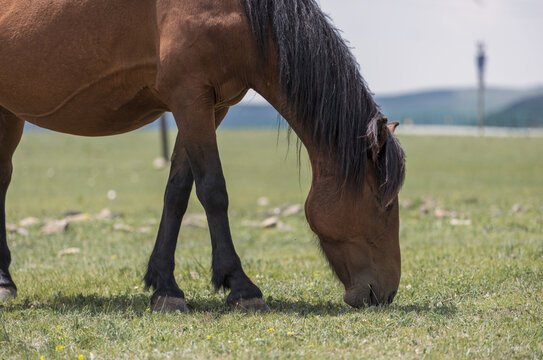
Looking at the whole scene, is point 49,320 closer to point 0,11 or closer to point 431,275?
point 0,11

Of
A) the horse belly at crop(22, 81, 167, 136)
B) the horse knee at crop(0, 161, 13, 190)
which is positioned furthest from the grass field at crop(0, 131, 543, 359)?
the horse belly at crop(22, 81, 167, 136)

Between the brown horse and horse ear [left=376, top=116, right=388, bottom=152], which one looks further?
the brown horse

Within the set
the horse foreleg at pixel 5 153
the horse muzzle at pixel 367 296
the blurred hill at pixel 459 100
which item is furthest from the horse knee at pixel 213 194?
the blurred hill at pixel 459 100

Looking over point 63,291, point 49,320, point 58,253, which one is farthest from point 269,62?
point 58,253

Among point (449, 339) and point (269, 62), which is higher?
point (269, 62)

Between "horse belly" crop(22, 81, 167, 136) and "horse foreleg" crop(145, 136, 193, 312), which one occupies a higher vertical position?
"horse belly" crop(22, 81, 167, 136)

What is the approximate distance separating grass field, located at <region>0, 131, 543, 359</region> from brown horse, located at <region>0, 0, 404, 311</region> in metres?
0.37

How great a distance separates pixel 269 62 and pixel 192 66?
1.97 ft

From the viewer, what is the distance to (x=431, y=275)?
7133mm

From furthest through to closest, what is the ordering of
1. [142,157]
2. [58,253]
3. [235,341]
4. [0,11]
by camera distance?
[142,157] → [58,253] → [0,11] → [235,341]

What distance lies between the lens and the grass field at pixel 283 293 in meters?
4.52

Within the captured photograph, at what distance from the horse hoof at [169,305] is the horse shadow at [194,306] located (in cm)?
8

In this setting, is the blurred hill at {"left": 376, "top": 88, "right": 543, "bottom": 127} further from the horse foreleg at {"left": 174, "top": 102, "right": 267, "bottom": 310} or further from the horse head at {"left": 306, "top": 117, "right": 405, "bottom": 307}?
the horse foreleg at {"left": 174, "top": 102, "right": 267, "bottom": 310}

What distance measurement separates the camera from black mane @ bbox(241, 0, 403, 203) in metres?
5.36
